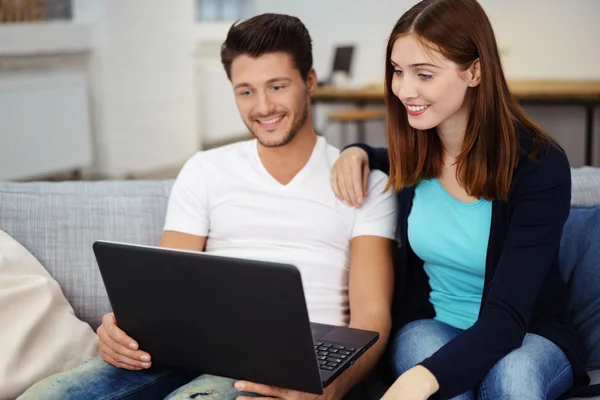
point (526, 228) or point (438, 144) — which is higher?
point (438, 144)

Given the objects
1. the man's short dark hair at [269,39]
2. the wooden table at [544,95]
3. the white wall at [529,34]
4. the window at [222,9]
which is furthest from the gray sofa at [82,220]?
the window at [222,9]

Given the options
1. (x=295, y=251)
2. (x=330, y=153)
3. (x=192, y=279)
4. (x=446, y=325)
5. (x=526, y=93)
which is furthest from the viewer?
(x=526, y=93)

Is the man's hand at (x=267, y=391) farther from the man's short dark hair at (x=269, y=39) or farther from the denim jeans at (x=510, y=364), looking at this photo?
the man's short dark hair at (x=269, y=39)

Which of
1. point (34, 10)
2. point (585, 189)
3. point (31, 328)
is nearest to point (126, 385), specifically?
point (31, 328)

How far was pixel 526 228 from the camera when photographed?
135cm

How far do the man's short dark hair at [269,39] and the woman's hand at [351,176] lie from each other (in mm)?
225

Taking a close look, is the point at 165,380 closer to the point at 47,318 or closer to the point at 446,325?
the point at 47,318

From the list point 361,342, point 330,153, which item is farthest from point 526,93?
point 361,342

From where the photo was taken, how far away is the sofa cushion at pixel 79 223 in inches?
69.3

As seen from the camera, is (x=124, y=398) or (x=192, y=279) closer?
(x=192, y=279)

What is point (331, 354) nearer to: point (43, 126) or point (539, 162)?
point (539, 162)

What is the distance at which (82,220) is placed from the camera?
5.95ft

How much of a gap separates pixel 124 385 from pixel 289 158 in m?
0.62

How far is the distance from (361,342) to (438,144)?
45 centimetres
